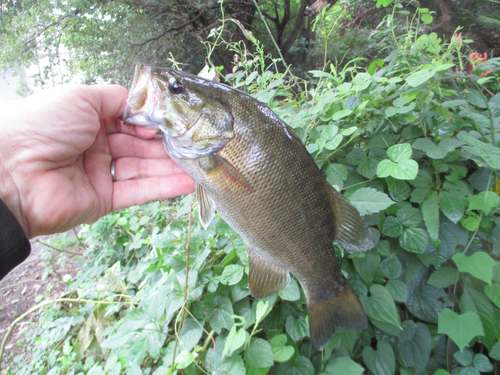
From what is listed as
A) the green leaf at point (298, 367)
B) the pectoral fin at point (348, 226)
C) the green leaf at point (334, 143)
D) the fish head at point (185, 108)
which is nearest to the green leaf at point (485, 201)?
the pectoral fin at point (348, 226)

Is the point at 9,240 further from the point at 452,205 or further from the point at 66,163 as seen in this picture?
the point at 452,205

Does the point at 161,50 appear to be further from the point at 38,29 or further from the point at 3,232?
the point at 3,232

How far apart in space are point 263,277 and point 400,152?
80 cm

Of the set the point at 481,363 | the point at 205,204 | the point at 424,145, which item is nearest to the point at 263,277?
the point at 205,204

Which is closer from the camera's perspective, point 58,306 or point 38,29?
point 58,306

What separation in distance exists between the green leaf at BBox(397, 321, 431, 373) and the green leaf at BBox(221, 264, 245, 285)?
778 mm

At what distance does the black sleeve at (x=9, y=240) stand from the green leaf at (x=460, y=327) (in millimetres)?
1725

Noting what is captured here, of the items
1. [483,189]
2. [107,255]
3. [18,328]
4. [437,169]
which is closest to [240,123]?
[437,169]

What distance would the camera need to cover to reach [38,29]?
20.2ft

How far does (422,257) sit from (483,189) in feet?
1.56

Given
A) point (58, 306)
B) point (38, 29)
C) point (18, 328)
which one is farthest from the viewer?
point (38, 29)

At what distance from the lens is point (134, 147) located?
1.52 m

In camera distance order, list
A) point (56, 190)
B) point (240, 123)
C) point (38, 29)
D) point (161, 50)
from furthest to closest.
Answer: point (38, 29)
point (161, 50)
point (56, 190)
point (240, 123)

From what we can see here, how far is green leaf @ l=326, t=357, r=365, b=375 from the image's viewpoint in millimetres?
1074
